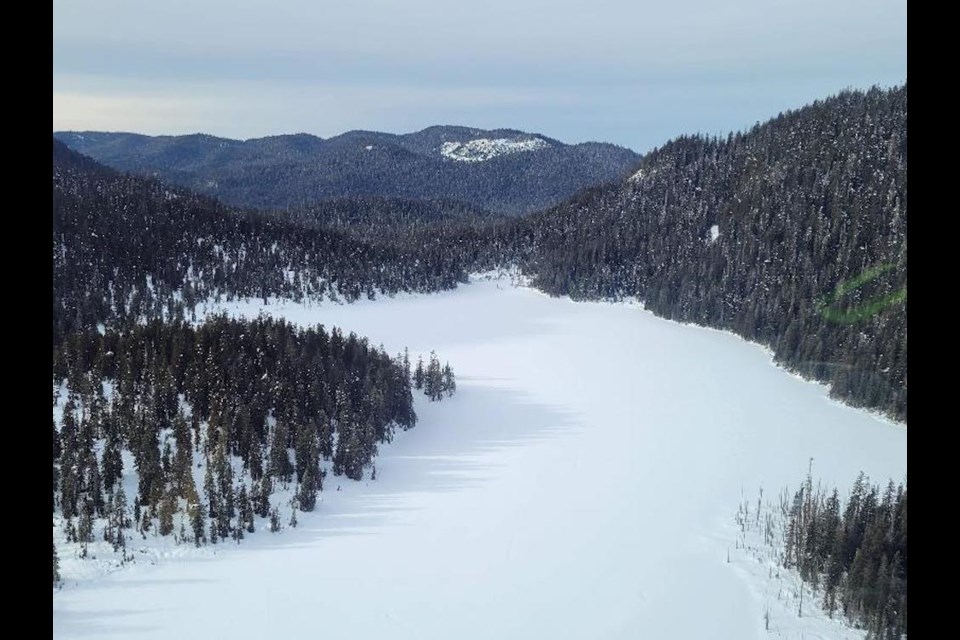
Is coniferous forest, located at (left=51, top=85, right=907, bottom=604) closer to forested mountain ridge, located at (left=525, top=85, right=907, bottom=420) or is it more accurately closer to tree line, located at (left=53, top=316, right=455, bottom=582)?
tree line, located at (left=53, top=316, right=455, bottom=582)

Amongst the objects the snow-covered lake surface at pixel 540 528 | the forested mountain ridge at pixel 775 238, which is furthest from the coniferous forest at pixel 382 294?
the snow-covered lake surface at pixel 540 528

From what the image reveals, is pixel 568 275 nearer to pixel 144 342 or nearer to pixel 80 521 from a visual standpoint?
pixel 144 342

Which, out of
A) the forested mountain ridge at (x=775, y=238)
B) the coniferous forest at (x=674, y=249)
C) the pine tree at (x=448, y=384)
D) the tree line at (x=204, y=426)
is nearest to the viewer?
the tree line at (x=204, y=426)

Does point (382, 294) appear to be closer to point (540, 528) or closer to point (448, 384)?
point (448, 384)

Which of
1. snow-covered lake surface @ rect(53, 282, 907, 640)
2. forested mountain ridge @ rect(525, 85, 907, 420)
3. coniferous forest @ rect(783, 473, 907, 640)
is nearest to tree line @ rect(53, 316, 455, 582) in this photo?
snow-covered lake surface @ rect(53, 282, 907, 640)

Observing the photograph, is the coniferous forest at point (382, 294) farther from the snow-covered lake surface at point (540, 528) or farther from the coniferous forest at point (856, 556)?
the snow-covered lake surface at point (540, 528)

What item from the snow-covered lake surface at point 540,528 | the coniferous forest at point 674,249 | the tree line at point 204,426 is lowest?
the snow-covered lake surface at point 540,528
